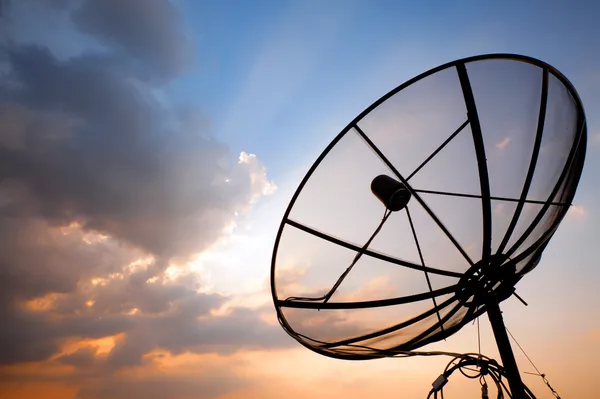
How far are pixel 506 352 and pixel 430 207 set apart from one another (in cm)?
318

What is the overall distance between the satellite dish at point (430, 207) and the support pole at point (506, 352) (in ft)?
0.12

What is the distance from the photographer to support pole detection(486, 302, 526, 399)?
5982 millimetres

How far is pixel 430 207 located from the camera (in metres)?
8.70

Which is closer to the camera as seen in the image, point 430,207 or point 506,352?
point 506,352

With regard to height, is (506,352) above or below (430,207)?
below

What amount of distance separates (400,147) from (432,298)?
2897 millimetres

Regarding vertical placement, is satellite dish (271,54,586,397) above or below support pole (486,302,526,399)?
above

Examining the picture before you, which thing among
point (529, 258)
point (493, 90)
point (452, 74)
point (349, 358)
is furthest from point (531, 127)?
point (349, 358)

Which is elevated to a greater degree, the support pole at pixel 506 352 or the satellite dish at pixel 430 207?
the satellite dish at pixel 430 207

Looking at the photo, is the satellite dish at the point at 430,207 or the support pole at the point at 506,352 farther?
the satellite dish at the point at 430,207

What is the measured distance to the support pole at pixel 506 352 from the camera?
19.6 ft

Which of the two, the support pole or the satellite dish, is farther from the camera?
the satellite dish

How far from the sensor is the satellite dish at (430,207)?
7.15 meters

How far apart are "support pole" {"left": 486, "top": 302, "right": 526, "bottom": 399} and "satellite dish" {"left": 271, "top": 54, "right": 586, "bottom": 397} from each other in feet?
0.12
